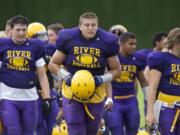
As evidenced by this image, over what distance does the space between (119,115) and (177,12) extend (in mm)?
20693

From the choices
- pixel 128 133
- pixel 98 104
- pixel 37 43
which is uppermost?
pixel 37 43

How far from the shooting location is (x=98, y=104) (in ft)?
30.5

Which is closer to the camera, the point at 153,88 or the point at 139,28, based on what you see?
the point at 153,88

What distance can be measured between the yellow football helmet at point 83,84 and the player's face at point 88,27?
0.43 m

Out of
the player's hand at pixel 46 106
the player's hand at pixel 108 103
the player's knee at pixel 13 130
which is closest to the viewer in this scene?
the player's hand at pixel 108 103

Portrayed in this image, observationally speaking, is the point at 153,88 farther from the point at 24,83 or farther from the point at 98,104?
the point at 24,83

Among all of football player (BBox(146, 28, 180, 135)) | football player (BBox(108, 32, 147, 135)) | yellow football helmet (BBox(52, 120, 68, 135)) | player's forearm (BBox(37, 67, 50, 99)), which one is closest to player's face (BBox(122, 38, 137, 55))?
football player (BBox(108, 32, 147, 135))

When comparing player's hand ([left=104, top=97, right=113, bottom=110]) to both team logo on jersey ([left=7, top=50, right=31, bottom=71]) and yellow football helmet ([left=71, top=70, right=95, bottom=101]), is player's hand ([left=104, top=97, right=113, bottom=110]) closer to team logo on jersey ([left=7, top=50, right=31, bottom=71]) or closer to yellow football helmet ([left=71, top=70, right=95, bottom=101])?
yellow football helmet ([left=71, top=70, right=95, bottom=101])

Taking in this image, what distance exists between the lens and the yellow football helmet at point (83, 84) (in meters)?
8.91

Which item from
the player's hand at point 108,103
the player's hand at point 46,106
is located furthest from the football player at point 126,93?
the player's hand at point 108,103

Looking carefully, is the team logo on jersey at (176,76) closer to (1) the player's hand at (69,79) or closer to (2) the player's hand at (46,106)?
(1) the player's hand at (69,79)

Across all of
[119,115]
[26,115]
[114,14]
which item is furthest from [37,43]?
[114,14]

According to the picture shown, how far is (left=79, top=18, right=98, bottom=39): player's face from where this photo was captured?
9.12 meters

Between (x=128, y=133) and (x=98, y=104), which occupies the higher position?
(x=98, y=104)
